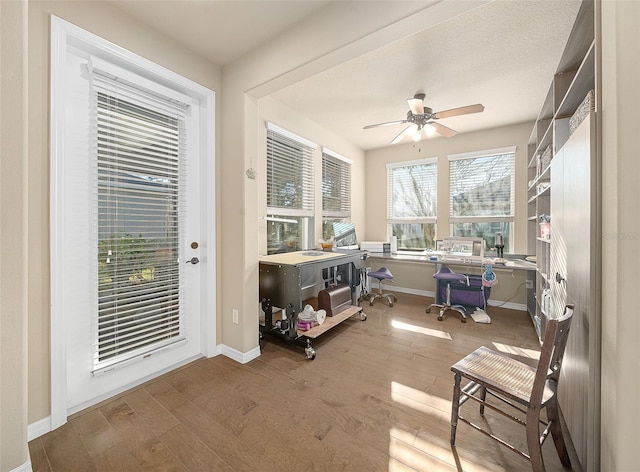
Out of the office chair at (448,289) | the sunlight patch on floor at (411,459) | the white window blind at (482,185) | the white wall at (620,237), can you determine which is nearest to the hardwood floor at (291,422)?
the sunlight patch on floor at (411,459)

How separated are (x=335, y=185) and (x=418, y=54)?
7.76 feet

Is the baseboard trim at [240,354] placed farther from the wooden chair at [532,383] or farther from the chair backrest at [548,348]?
the chair backrest at [548,348]

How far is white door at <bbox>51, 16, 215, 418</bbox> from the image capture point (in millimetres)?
1692

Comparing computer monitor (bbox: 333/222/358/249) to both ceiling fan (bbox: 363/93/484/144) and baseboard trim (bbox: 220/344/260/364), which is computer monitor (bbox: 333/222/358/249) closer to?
ceiling fan (bbox: 363/93/484/144)

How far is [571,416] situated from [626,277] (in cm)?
101

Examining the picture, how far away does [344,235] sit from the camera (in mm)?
4230

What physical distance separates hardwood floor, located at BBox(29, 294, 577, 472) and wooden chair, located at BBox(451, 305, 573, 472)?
7.6 inches

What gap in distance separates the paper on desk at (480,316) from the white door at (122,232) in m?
3.21

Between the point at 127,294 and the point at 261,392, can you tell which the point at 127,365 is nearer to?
the point at 127,294

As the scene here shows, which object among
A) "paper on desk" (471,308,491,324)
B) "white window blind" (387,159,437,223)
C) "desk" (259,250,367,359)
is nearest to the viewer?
"desk" (259,250,367,359)

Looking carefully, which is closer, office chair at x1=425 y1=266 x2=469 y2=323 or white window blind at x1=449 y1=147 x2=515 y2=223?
office chair at x1=425 y1=266 x2=469 y2=323

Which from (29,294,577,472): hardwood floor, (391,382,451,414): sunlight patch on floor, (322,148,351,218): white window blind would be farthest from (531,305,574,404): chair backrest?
(322,148,351,218): white window blind

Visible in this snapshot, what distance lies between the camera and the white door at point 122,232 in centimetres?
169

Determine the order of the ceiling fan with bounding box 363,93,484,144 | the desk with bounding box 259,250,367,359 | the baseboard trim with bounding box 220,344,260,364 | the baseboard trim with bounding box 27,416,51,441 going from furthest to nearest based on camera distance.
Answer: the ceiling fan with bounding box 363,93,484,144, the desk with bounding box 259,250,367,359, the baseboard trim with bounding box 220,344,260,364, the baseboard trim with bounding box 27,416,51,441
